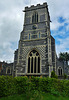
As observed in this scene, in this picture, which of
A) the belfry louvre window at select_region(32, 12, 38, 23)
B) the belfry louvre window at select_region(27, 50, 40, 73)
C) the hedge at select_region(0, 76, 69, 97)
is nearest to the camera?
the hedge at select_region(0, 76, 69, 97)

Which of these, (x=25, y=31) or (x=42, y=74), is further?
→ (x=25, y=31)

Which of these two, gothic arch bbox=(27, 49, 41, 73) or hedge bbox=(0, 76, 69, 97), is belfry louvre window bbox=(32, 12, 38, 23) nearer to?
gothic arch bbox=(27, 49, 41, 73)

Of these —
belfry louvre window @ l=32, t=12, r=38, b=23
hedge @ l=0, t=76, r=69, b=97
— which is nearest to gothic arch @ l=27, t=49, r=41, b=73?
belfry louvre window @ l=32, t=12, r=38, b=23

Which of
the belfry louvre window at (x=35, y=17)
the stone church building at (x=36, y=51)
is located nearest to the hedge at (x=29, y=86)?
the stone church building at (x=36, y=51)

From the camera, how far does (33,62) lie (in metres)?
21.8

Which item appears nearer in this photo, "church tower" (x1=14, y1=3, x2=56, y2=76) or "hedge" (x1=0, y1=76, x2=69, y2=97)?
"hedge" (x1=0, y1=76, x2=69, y2=97)

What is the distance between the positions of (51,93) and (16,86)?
3.54 m

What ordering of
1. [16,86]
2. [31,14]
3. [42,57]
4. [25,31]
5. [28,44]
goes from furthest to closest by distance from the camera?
[31,14], [25,31], [28,44], [42,57], [16,86]

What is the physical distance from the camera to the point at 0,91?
792cm

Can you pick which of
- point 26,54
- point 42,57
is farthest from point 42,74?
point 26,54

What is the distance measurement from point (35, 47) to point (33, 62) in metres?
3.89

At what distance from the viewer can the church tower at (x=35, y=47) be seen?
68.9ft

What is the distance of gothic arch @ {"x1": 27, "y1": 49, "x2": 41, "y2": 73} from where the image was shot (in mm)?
21241

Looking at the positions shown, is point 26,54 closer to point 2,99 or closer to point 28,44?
point 28,44
